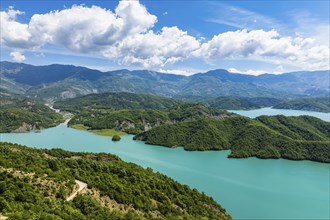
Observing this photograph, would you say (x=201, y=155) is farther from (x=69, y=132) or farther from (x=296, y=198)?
(x=69, y=132)

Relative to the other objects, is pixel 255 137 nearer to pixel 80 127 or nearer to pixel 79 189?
pixel 80 127

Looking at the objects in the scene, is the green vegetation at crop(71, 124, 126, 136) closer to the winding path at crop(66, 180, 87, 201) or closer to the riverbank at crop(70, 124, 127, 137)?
the riverbank at crop(70, 124, 127, 137)

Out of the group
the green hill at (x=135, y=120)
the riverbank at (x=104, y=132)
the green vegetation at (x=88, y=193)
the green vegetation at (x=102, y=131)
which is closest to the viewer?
the green vegetation at (x=88, y=193)

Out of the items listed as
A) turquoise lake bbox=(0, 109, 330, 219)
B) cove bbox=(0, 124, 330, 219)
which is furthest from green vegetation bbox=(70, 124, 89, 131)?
cove bbox=(0, 124, 330, 219)

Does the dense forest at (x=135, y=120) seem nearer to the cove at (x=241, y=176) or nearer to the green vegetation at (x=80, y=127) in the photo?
the green vegetation at (x=80, y=127)

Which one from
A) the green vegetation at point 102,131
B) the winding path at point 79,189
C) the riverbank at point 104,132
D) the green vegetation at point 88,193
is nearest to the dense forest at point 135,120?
the green vegetation at point 102,131

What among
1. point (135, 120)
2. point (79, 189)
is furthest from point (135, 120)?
point (79, 189)

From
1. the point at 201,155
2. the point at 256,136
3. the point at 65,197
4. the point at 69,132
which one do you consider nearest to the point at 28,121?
the point at 69,132
